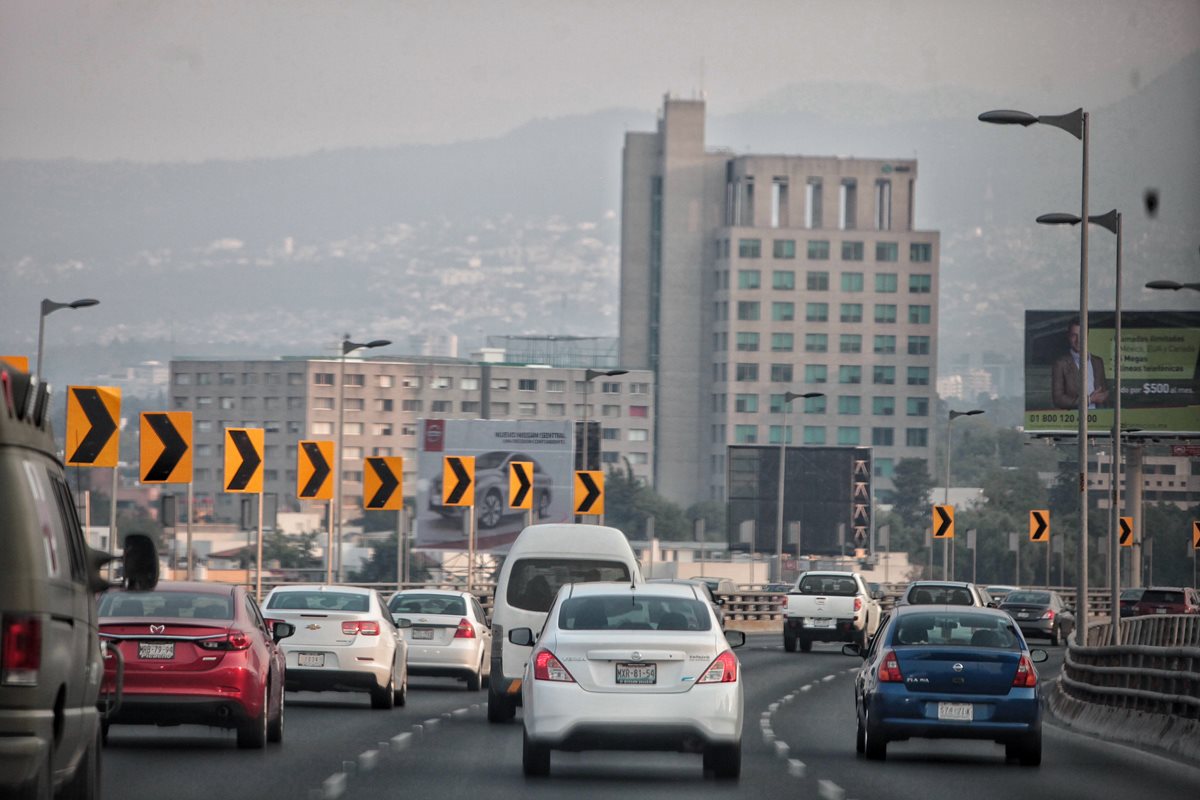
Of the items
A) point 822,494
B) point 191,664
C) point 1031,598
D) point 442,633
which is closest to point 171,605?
point 191,664

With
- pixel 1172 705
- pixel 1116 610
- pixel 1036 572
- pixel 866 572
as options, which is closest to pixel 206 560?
pixel 866 572

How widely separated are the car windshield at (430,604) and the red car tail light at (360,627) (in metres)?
6.87

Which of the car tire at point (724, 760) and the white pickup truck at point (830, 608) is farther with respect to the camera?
the white pickup truck at point (830, 608)

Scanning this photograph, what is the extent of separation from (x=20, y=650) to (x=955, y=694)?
12.9m

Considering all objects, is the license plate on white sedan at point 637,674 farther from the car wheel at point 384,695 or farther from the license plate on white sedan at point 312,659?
the car wheel at point 384,695

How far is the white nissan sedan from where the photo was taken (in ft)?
57.4

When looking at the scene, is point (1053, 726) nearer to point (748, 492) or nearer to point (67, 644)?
point (67, 644)

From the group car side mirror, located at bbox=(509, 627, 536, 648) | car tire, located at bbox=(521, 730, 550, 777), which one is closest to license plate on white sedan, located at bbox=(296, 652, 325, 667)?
car side mirror, located at bbox=(509, 627, 536, 648)

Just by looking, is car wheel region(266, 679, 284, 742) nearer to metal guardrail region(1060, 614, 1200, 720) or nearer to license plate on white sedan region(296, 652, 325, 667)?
license plate on white sedan region(296, 652, 325, 667)

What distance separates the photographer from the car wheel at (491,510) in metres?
113

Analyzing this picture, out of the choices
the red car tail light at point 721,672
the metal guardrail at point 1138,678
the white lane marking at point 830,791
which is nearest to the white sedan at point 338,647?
the metal guardrail at point 1138,678

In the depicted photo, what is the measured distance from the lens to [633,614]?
18609 millimetres

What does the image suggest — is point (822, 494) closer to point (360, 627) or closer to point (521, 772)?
point (360, 627)

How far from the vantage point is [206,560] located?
596 ft
